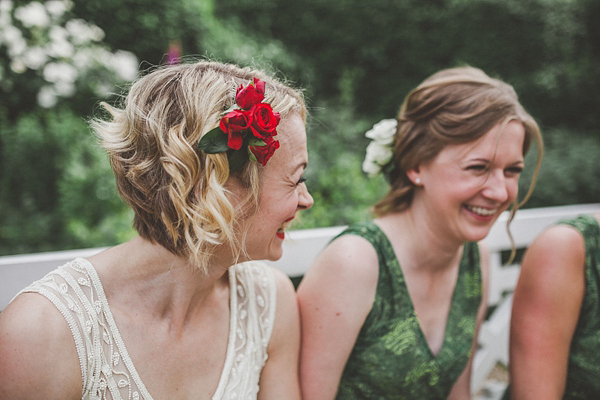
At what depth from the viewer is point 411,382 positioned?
207cm

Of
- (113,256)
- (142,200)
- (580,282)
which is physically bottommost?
(580,282)

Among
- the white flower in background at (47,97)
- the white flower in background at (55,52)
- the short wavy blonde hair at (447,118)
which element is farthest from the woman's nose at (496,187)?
the white flower in background at (47,97)

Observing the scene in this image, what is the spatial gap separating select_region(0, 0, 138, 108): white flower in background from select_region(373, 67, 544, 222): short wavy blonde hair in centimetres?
327

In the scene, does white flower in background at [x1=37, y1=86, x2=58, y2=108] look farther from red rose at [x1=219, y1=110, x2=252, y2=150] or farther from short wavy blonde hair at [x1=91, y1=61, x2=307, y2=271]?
red rose at [x1=219, y1=110, x2=252, y2=150]

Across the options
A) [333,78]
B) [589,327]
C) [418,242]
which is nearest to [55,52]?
[418,242]

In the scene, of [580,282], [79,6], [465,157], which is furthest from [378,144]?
[79,6]

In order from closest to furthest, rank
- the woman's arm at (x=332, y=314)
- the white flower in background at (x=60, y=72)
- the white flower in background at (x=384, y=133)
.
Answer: the woman's arm at (x=332, y=314), the white flower in background at (x=384, y=133), the white flower in background at (x=60, y=72)

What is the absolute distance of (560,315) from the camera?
2.13m

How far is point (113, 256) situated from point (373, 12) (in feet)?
29.5

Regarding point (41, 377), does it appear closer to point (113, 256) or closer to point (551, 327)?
point (113, 256)

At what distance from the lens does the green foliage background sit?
4.36m

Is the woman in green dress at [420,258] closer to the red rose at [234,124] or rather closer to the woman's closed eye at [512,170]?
the woman's closed eye at [512,170]

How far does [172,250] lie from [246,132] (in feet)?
1.38

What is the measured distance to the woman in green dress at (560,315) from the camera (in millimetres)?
2135
